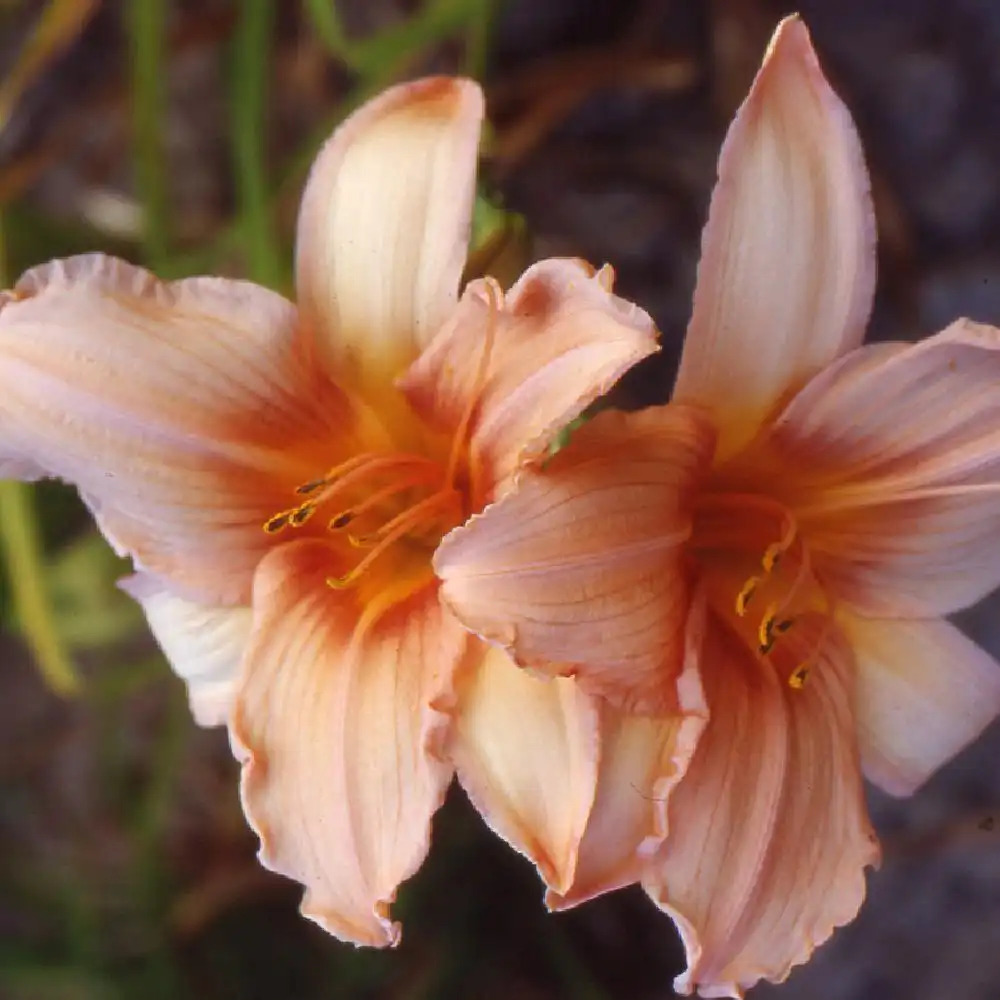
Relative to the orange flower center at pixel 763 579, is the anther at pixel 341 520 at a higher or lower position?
higher

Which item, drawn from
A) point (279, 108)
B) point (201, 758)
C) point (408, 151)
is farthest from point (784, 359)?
point (201, 758)

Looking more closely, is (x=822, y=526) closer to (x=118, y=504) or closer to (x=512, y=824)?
(x=512, y=824)

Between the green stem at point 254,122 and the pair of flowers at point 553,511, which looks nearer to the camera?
the pair of flowers at point 553,511

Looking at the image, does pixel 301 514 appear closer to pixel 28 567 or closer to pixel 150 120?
pixel 28 567

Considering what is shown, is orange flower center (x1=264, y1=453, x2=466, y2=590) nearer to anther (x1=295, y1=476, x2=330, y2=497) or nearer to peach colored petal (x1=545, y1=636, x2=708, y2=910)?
anther (x1=295, y1=476, x2=330, y2=497)

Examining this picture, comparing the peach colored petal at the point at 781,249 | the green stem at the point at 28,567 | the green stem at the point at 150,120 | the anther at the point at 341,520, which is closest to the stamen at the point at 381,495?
the anther at the point at 341,520

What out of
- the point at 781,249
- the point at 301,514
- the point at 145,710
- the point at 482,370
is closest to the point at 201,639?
the point at 301,514

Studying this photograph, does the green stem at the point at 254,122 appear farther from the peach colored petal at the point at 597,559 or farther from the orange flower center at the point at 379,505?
the peach colored petal at the point at 597,559

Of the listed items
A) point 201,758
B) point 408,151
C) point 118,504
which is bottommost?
point 201,758
